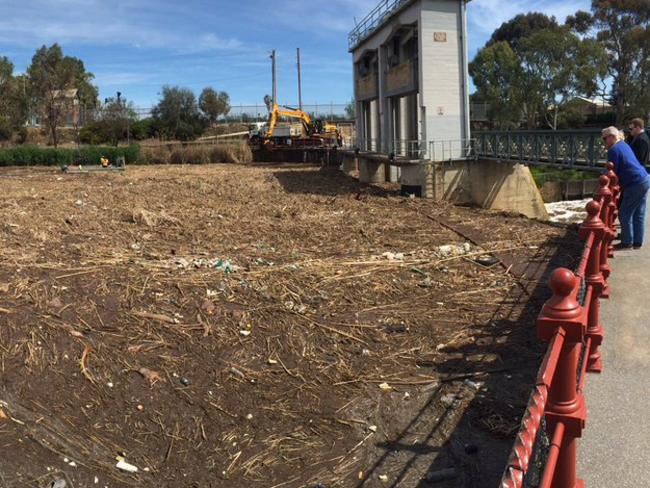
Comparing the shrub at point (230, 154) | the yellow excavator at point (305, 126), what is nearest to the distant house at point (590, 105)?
the yellow excavator at point (305, 126)

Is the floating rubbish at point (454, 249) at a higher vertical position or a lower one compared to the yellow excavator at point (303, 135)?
lower

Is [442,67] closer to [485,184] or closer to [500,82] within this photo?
[485,184]

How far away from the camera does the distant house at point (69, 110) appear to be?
47.9 m

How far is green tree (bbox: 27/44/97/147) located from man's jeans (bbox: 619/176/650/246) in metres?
43.5

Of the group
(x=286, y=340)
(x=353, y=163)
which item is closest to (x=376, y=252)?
(x=286, y=340)

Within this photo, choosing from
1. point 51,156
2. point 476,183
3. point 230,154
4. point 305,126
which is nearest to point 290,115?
point 305,126

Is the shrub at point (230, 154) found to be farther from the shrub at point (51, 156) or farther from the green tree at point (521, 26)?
the green tree at point (521, 26)

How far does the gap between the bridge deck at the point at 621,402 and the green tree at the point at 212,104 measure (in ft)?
197

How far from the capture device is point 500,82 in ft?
170

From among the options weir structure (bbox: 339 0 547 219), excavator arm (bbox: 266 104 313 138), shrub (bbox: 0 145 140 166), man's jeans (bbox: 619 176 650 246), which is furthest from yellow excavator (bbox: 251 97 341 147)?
man's jeans (bbox: 619 176 650 246)

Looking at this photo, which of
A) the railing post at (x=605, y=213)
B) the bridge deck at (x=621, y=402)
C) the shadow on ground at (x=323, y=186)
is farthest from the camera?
the shadow on ground at (x=323, y=186)

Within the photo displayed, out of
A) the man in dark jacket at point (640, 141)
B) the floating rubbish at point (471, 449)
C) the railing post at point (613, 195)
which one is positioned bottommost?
the floating rubbish at point (471, 449)

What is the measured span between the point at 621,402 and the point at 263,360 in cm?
314

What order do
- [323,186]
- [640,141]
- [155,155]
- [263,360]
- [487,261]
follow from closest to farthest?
[263,360] → [487,261] → [640,141] → [323,186] → [155,155]
